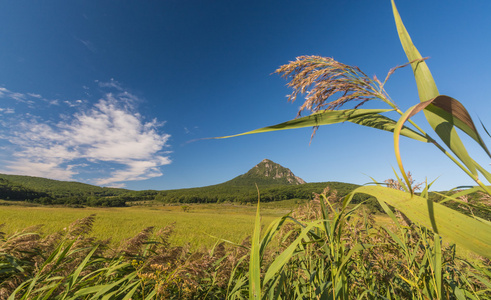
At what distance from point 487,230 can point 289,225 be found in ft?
5.09

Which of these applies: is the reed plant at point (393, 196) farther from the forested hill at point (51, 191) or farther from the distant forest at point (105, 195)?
the forested hill at point (51, 191)

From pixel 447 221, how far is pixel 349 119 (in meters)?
0.60

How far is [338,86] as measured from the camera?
126 cm

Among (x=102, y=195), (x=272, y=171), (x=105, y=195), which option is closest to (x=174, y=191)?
(x=105, y=195)

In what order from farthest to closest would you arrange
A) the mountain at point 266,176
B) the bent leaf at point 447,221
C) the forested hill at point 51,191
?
the mountain at point 266,176 → the forested hill at point 51,191 → the bent leaf at point 447,221

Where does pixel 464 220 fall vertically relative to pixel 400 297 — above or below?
above

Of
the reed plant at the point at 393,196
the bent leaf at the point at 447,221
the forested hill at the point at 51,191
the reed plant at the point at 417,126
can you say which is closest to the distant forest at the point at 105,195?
the forested hill at the point at 51,191

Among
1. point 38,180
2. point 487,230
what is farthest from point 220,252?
point 38,180

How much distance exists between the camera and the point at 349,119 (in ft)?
3.46

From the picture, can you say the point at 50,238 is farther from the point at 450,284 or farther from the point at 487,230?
the point at 450,284

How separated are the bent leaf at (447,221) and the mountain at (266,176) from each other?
151 metres

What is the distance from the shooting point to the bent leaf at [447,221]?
554 mm

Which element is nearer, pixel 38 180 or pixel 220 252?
pixel 220 252

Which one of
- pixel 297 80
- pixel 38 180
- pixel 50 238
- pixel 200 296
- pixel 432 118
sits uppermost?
pixel 38 180
